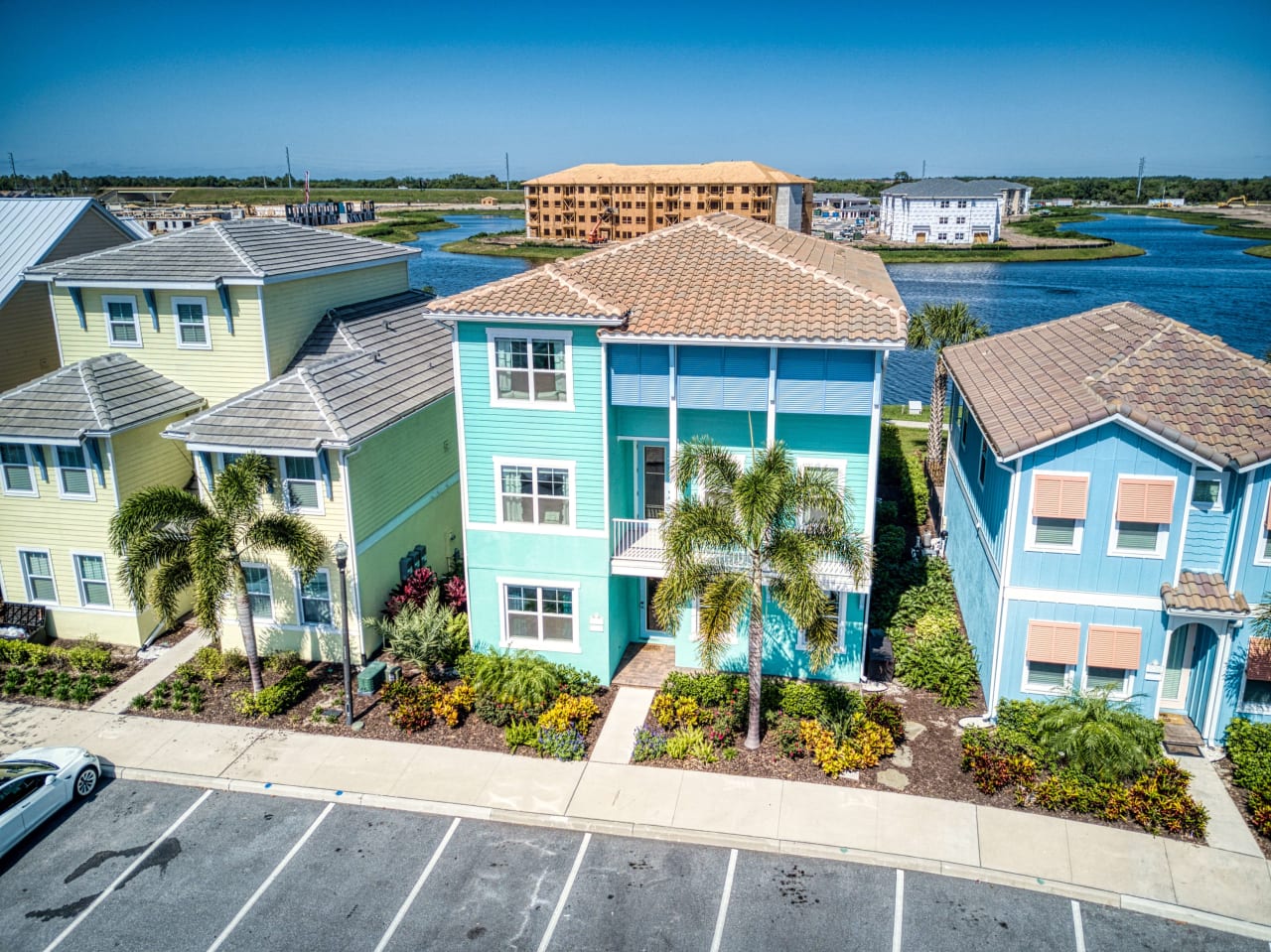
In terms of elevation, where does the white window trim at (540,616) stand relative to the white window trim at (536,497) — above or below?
below

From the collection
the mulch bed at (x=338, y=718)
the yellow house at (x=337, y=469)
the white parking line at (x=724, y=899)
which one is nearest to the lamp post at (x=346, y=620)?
the mulch bed at (x=338, y=718)

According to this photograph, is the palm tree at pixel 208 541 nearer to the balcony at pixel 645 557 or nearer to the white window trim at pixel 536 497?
the white window trim at pixel 536 497

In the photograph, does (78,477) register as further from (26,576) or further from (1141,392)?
(1141,392)

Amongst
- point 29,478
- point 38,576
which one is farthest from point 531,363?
point 38,576

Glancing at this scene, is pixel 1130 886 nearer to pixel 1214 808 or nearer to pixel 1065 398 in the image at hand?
pixel 1214 808

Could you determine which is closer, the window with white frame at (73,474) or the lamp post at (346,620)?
the lamp post at (346,620)

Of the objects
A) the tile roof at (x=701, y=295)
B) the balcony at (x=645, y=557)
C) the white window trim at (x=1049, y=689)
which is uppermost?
the tile roof at (x=701, y=295)

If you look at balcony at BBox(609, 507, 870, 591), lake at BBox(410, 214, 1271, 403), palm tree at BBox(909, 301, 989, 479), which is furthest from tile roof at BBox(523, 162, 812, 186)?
balcony at BBox(609, 507, 870, 591)
